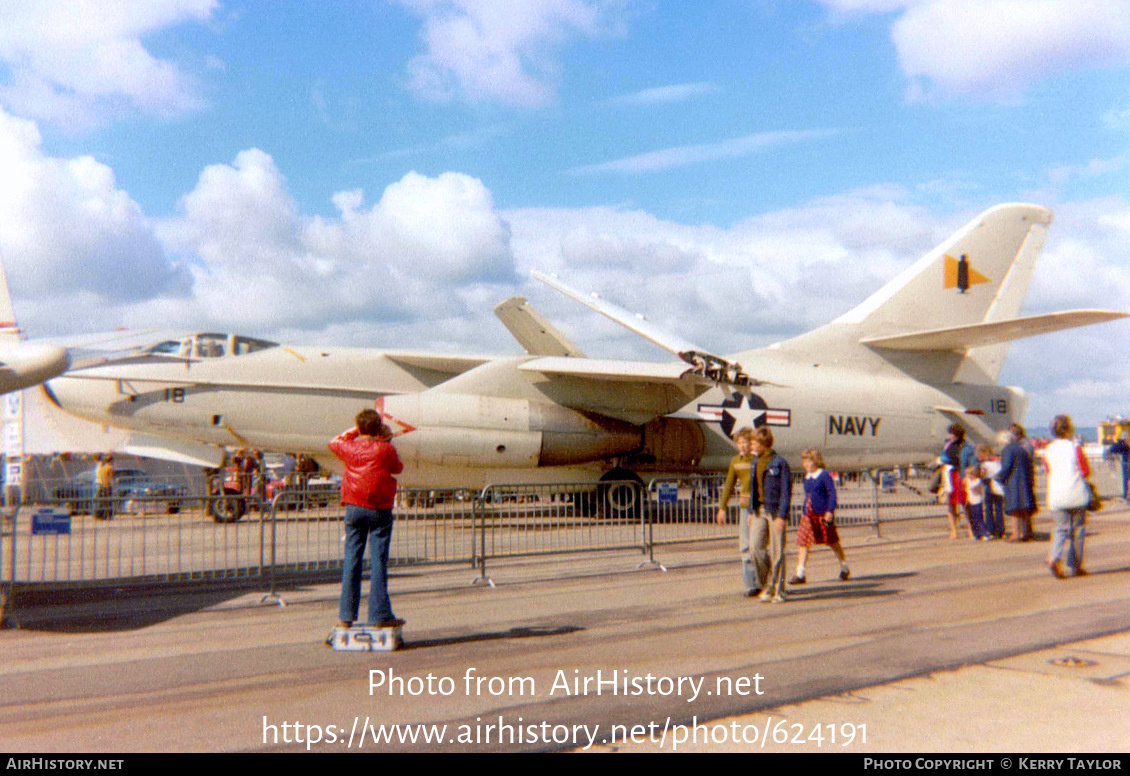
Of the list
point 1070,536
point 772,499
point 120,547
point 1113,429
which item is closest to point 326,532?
point 120,547

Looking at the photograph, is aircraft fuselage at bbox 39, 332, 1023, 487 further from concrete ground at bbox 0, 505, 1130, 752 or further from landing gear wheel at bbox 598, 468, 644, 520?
concrete ground at bbox 0, 505, 1130, 752

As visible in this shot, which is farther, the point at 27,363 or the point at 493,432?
the point at 493,432

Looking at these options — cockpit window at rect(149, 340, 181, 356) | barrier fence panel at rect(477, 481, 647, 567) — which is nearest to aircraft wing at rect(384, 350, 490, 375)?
cockpit window at rect(149, 340, 181, 356)

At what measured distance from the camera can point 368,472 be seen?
6645mm

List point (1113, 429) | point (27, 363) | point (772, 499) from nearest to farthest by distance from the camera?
point (27, 363)
point (772, 499)
point (1113, 429)

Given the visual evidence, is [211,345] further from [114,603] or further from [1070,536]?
[1070,536]

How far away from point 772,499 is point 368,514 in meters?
3.95

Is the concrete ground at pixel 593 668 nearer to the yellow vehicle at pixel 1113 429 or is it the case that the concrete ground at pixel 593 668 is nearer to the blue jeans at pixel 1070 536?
the blue jeans at pixel 1070 536

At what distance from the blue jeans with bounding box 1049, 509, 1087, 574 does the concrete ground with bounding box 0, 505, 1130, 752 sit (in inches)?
11.8

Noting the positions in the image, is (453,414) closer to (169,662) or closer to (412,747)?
(169,662)

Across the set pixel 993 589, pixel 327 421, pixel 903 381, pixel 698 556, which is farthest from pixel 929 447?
pixel 327 421

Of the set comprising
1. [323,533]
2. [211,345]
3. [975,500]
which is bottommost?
[323,533]

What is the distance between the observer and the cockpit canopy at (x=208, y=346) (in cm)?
1616

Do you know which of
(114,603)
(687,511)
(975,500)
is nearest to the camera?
(114,603)
